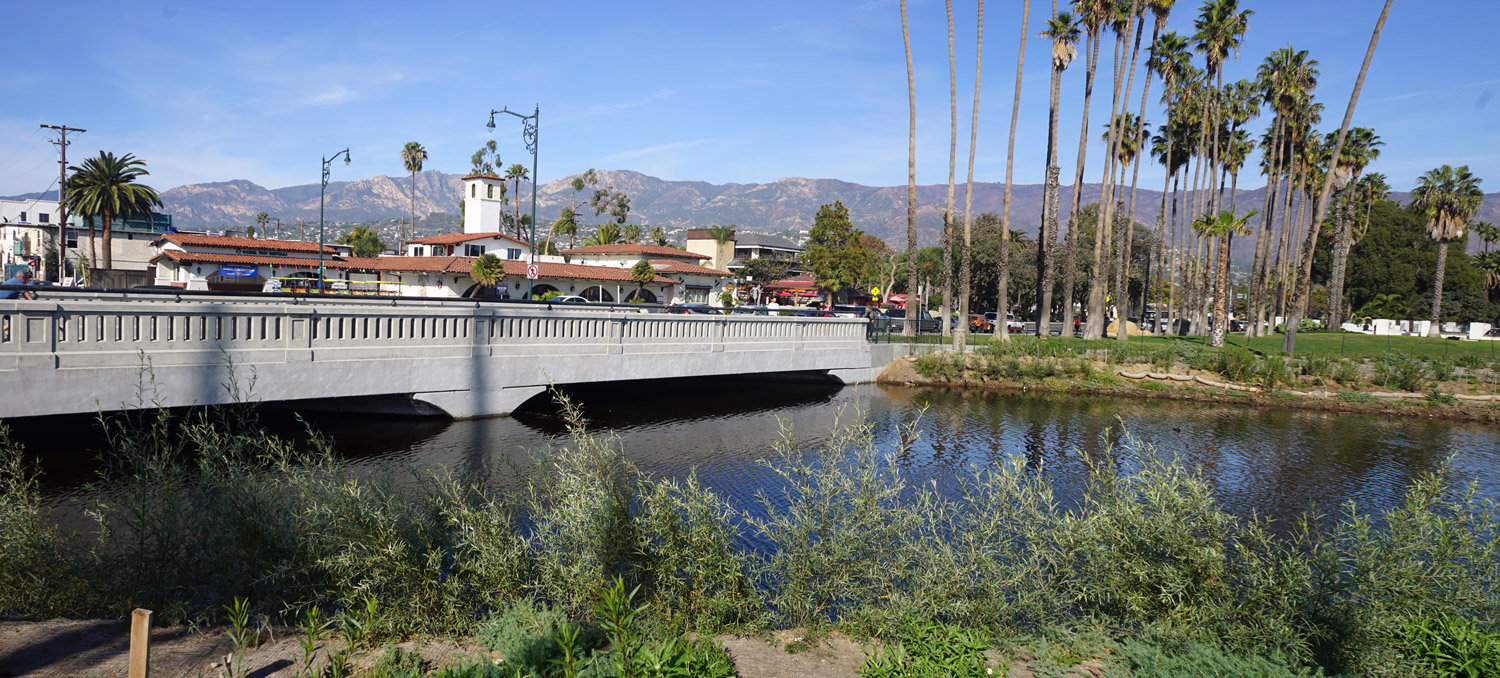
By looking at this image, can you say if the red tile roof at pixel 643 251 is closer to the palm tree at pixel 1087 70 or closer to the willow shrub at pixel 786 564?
the palm tree at pixel 1087 70

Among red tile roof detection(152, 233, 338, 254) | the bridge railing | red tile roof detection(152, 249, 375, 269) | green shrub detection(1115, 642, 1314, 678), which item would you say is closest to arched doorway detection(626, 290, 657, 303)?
red tile roof detection(152, 249, 375, 269)

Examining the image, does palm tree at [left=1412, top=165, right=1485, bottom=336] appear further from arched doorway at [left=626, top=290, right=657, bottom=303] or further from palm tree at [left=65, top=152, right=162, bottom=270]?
palm tree at [left=65, top=152, right=162, bottom=270]

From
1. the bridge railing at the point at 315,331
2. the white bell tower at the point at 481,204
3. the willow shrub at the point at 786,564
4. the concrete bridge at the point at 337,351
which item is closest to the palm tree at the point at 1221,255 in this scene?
the concrete bridge at the point at 337,351

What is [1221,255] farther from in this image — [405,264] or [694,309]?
[405,264]

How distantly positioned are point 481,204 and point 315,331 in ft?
187

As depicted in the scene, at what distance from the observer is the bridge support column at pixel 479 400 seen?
18.8m

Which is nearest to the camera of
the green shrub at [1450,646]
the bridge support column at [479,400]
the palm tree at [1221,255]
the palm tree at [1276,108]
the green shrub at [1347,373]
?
the green shrub at [1450,646]

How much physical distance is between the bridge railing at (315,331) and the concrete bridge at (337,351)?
3 centimetres

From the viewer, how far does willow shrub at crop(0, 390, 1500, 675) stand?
671cm

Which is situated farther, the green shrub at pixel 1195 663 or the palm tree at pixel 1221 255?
the palm tree at pixel 1221 255

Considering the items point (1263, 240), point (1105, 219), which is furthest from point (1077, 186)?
point (1263, 240)

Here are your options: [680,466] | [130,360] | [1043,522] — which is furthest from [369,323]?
[1043,522]

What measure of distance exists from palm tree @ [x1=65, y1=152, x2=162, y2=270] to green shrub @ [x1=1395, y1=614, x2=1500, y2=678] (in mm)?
66042

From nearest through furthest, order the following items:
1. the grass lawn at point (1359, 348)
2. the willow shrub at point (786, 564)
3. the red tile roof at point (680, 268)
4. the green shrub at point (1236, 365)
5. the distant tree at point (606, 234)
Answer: the willow shrub at point (786, 564)
the green shrub at point (1236, 365)
the grass lawn at point (1359, 348)
the red tile roof at point (680, 268)
the distant tree at point (606, 234)
